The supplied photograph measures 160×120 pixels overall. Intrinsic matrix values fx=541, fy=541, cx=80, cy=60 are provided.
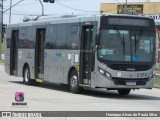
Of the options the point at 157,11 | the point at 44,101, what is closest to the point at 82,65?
the point at 44,101

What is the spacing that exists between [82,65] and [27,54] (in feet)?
21.3

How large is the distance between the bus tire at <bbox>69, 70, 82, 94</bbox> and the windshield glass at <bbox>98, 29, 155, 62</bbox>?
5.91ft

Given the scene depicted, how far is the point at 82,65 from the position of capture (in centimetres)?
2125

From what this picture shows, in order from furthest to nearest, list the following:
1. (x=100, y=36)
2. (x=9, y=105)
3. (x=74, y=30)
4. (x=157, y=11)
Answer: (x=157, y=11) < (x=74, y=30) < (x=100, y=36) < (x=9, y=105)

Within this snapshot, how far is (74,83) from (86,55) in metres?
1.37

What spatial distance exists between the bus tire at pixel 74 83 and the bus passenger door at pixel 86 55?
45 cm

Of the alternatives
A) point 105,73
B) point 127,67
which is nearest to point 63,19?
point 105,73

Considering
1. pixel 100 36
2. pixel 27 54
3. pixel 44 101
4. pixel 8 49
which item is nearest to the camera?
pixel 44 101

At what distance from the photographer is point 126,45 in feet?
68.1

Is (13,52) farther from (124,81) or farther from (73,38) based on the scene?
(124,81)

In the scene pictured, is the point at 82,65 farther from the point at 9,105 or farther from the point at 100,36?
the point at 9,105

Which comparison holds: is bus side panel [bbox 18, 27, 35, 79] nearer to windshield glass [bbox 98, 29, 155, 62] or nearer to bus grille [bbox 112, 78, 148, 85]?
windshield glass [bbox 98, 29, 155, 62]

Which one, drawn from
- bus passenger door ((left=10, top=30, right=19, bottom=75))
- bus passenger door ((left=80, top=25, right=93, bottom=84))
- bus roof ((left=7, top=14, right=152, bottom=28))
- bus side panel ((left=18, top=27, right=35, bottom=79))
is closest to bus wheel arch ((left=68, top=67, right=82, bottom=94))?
bus passenger door ((left=80, top=25, right=93, bottom=84))

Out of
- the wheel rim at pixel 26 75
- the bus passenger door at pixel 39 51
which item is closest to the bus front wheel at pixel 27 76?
the wheel rim at pixel 26 75
